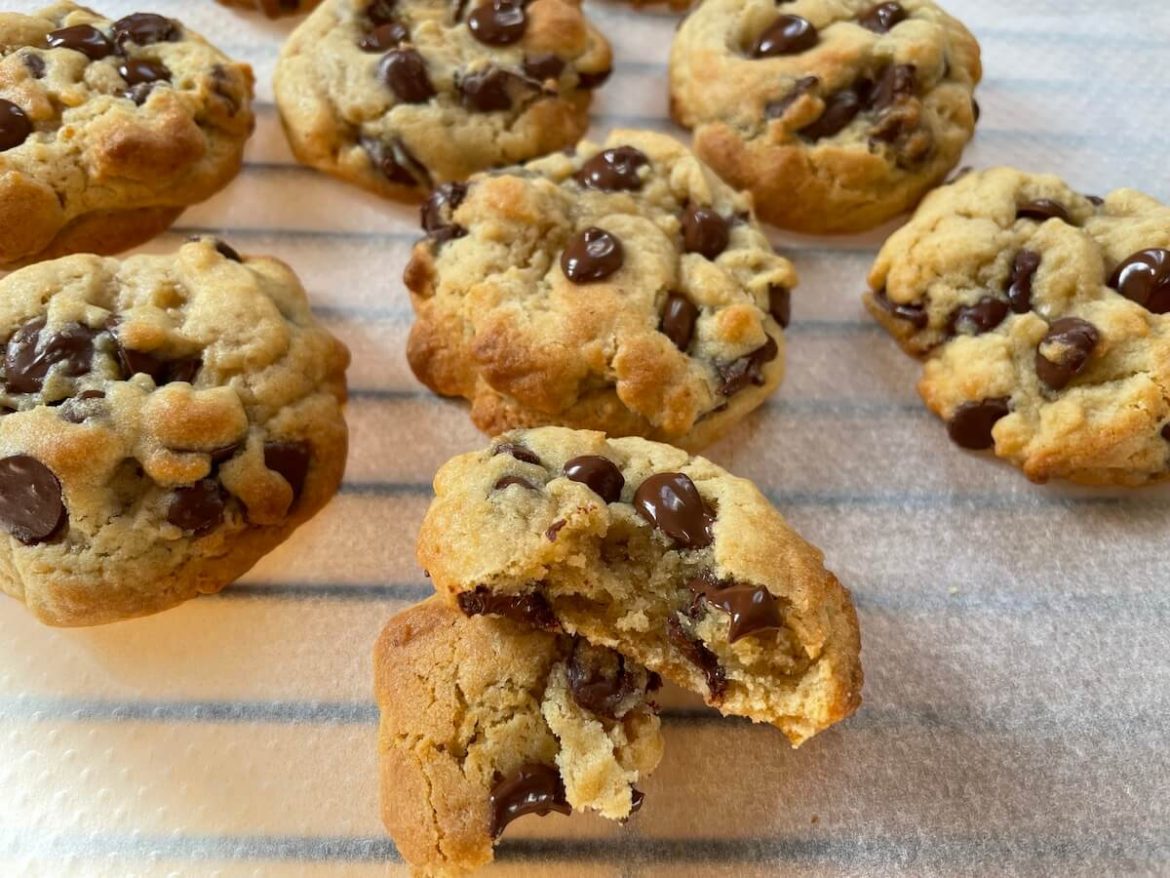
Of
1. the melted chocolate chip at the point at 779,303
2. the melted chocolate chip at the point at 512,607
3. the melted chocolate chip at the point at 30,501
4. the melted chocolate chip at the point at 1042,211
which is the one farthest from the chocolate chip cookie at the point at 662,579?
the melted chocolate chip at the point at 1042,211

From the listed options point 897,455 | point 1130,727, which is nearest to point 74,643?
point 897,455

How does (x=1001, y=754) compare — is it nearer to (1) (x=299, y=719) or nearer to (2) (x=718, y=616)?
(2) (x=718, y=616)

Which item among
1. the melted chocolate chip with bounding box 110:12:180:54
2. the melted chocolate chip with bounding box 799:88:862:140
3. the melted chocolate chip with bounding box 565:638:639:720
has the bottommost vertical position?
the melted chocolate chip with bounding box 565:638:639:720

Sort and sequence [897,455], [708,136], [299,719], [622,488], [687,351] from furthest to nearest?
[708,136]
[897,455]
[687,351]
[299,719]
[622,488]

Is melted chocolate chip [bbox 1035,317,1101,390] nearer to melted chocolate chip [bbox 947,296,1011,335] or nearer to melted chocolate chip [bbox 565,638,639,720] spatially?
melted chocolate chip [bbox 947,296,1011,335]

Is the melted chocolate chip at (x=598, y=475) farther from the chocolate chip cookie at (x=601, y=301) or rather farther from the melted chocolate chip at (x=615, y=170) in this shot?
the melted chocolate chip at (x=615, y=170)

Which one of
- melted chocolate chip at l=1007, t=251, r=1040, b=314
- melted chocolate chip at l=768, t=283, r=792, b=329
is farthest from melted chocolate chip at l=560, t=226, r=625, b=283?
melted chocolate chip at l=1007, t=251, r=1040, b=314
